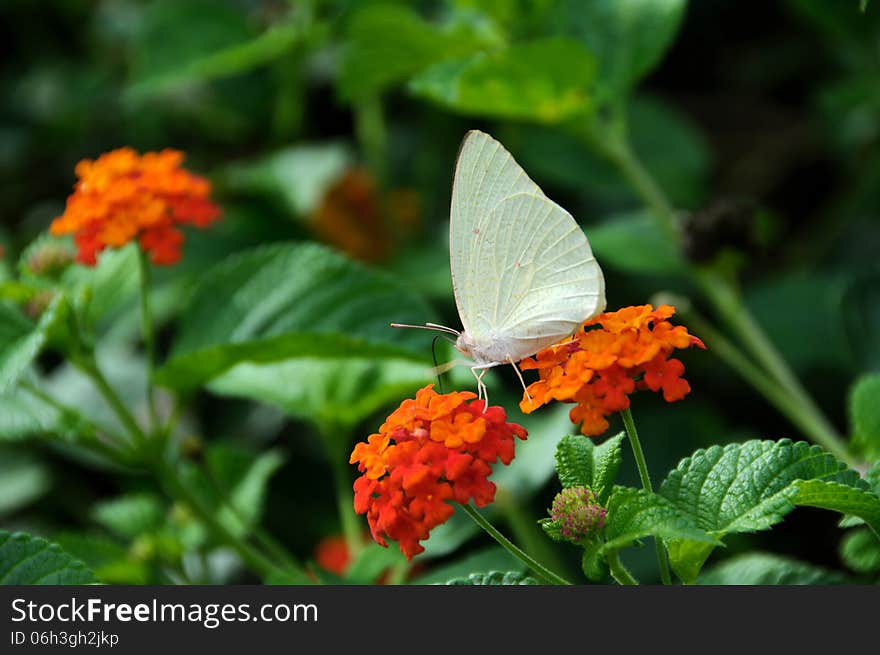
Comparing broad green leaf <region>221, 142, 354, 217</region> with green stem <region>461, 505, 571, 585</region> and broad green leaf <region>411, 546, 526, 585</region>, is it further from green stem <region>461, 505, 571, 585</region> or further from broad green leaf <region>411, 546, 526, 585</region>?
green stem <region>461, 505, 571, 585</region>

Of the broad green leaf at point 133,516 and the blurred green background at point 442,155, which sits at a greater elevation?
the blurred green background at point 442,155

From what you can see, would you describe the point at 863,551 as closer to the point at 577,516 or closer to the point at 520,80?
the point at 577,516

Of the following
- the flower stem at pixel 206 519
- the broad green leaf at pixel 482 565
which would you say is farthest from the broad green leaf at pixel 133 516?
the broad green leaf at pixel 482 565

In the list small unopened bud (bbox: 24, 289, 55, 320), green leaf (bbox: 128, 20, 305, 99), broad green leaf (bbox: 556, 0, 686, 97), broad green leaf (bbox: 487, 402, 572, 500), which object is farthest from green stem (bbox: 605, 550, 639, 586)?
green leaf (bbox: 128, 20, 305, 99)

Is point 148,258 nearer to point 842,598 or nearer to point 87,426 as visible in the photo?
point 87,426

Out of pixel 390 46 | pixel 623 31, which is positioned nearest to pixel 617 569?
pixel 623 31

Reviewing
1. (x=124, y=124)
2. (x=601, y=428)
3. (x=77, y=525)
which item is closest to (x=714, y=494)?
(x=601, y=428)

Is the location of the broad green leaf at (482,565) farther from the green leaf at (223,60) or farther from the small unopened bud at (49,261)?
the green leaf at (223,60)
